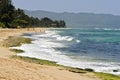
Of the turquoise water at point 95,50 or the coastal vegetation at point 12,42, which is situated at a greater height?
the coastal vegetation at point 12,42

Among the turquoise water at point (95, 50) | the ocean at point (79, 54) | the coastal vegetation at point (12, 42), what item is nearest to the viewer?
the ocean at point (79, 54)

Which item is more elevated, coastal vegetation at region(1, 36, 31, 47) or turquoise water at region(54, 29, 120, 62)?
coastal vegetation at region(1, 36, 31, 47)

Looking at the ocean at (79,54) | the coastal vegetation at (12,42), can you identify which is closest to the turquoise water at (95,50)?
the ocean at (79,54)

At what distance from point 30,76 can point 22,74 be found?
0.37 meters

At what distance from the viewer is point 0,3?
364 feet

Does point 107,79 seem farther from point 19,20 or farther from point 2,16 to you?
point 19,20

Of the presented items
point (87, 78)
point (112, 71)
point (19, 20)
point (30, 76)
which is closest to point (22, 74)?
point (30, 76)

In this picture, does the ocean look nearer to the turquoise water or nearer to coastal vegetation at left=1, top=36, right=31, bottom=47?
the turquoise water

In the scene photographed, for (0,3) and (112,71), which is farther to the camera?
(0,3)

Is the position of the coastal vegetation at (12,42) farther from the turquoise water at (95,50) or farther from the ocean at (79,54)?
the turquoise water at (95,50)

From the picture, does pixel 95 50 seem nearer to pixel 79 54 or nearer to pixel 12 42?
pixel 79 54

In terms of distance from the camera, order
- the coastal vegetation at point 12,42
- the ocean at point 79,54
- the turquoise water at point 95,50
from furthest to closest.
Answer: the coastal vegetation at point 12,42 < the turquoise water at point 95,50 < the ocean at point 79,54

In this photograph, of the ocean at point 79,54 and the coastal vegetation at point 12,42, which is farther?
the coastal vegetation at point 12,42

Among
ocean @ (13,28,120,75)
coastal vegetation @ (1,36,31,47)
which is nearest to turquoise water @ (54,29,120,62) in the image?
ocean @ (13,28,120,75)
